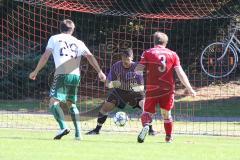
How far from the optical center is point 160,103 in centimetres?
1098

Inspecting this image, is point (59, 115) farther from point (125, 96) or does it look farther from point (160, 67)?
point (125, 96)

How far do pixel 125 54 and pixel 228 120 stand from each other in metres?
5.06

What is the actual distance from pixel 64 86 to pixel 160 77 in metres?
1.52

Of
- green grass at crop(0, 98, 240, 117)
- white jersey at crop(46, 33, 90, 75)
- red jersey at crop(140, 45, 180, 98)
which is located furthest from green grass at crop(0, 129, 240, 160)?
green grass at crop(0, 98, 240, 117)

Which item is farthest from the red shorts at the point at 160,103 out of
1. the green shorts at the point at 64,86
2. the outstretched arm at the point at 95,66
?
the green shorts at the point at 64,86

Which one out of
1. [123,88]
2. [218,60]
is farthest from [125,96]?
[218,60]

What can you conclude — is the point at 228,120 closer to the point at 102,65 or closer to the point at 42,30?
the point at 102,65

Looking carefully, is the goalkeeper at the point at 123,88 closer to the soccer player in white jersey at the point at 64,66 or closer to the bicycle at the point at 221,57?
the soccer player in white jersey at the point at 64,66

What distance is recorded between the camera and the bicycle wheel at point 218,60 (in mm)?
21219

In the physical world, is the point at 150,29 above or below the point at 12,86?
above

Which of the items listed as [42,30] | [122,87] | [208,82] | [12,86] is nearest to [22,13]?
[42,30]

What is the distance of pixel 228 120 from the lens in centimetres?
1734

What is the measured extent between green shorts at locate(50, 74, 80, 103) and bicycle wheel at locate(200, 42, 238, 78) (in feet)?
34.8

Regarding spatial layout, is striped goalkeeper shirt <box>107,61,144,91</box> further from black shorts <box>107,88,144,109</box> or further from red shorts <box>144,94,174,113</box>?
red shorts <box>144,94,174,113</box>
